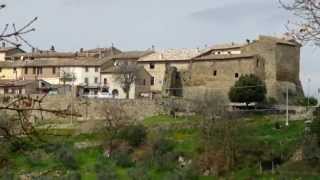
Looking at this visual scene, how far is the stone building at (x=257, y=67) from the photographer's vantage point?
54.9 m

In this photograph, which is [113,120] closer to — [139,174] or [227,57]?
[227,57]

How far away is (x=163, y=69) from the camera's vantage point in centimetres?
6241

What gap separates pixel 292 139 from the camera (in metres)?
37.6

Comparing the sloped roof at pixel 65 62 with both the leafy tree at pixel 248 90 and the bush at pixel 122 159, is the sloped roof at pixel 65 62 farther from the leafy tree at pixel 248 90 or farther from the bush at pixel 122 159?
the bush at pixel 122 159

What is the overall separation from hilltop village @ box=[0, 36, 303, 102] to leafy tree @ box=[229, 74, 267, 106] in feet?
11.2

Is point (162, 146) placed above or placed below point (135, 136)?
below

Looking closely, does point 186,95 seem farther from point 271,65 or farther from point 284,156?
point 284,156

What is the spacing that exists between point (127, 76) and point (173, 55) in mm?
6012

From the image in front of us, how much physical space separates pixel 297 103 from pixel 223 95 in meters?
5.66

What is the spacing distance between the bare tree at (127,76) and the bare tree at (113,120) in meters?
8.29

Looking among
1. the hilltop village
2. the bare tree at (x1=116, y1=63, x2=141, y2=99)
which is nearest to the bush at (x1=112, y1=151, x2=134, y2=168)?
the hilltop village

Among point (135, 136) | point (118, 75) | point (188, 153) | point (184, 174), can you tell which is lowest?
point (184, 174)

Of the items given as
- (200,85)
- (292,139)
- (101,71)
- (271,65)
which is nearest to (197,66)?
(200,85)

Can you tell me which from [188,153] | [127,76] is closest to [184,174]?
[188,153]
